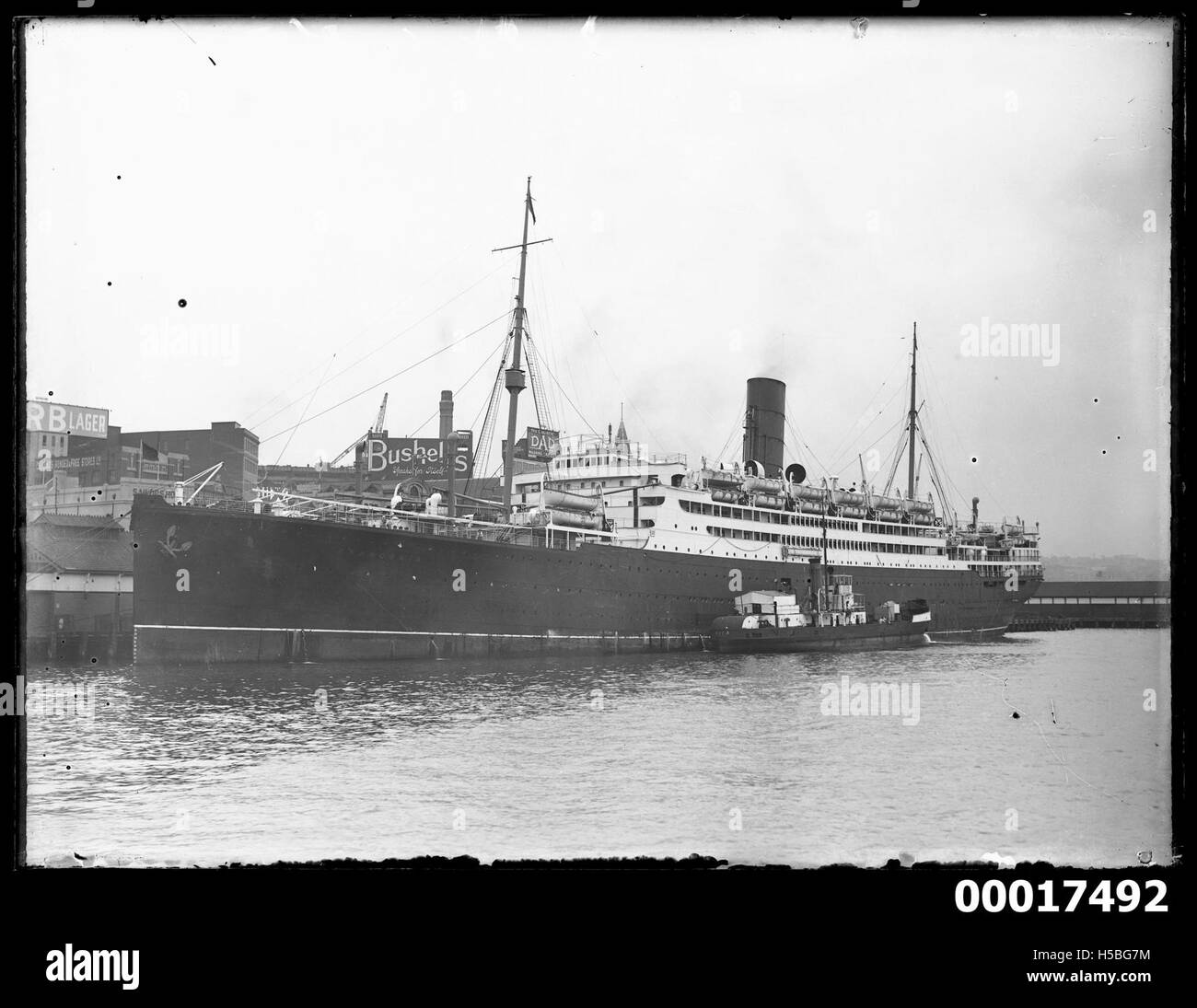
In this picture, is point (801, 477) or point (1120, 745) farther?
point (801, 477)

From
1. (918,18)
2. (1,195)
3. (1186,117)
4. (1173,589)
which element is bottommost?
(1173,589)

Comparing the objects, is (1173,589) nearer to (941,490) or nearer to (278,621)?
(941,490)

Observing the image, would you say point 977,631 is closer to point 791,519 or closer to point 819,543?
point 819,543

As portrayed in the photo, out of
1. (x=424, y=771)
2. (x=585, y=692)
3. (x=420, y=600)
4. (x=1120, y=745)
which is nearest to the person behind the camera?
(x=1120, y=745)

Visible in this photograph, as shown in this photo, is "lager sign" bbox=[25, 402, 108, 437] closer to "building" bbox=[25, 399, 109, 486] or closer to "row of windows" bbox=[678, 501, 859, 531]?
"building" bbox=[25, 399, 109, 486]

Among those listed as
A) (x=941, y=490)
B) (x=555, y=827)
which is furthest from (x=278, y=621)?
(x=941, y=490)

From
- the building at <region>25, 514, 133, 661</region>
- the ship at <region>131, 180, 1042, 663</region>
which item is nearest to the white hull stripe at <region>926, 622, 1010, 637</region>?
the ship at <region>131, 180, 1042, 663</region>
